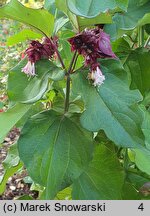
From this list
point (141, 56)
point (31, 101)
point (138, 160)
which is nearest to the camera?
point (31, 101)

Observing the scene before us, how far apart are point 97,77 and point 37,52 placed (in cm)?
14

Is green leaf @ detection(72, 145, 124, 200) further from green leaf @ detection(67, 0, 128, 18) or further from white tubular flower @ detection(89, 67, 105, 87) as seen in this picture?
green leaf @ detection(67, 0, 128, 18)

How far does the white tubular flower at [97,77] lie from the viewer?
76 cm

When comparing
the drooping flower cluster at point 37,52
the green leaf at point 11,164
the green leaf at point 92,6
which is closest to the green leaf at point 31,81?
the drooping flower cluster at point 37,52

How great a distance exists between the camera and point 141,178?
1061 millimetres

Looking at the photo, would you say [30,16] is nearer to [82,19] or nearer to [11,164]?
[82,19]

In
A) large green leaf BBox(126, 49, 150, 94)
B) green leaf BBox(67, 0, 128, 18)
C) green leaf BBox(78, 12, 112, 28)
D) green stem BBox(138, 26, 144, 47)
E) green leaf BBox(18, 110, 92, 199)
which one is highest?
green leaf BBox(67, 0, 128, 18)

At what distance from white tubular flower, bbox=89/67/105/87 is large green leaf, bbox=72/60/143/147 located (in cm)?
1

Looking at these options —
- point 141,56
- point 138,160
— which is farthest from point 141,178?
point 141,56

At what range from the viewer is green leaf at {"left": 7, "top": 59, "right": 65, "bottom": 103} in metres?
0.78

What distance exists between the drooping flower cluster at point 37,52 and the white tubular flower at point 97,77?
0.38 ft

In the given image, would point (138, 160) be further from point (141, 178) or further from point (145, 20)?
point (145, 20)

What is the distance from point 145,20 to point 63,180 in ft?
1.11

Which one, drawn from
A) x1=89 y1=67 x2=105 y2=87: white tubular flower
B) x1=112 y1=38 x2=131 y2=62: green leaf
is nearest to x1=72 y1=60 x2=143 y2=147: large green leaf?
x1=89 y1=67 x2=105 y2=87: white tubular flower
